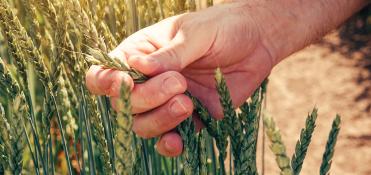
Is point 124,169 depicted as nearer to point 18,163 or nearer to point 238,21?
point 18,163

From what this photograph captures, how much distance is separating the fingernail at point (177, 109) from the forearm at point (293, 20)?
16.6 inches

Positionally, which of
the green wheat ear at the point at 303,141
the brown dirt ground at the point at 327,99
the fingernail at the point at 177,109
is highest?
the green wheat ear at the point at 303,141

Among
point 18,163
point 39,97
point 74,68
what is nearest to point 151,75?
point 74,68

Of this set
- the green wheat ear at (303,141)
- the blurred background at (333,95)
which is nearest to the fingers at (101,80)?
the green wheat ear at (303,141)

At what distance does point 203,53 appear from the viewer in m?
1.03

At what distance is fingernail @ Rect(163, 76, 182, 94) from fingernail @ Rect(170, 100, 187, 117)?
0.02m

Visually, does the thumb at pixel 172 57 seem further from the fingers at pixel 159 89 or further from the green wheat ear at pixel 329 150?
the green wheat ear at pixel 329 150

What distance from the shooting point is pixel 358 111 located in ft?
9.50

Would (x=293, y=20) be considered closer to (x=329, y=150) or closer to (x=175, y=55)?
(x=175, y=55)

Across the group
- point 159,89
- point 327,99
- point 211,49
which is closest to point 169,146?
point 159,89

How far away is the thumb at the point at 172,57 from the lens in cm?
81

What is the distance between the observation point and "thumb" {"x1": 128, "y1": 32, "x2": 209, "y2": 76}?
0.81 metres

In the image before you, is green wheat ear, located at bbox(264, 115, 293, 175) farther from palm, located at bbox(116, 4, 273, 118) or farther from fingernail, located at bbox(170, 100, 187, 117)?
palm, located at bbox(116, 4, 273, 118)

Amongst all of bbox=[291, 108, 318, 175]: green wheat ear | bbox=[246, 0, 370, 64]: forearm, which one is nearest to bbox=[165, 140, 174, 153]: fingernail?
bbox=[291, 108, 318, 175]: green wheat ear
